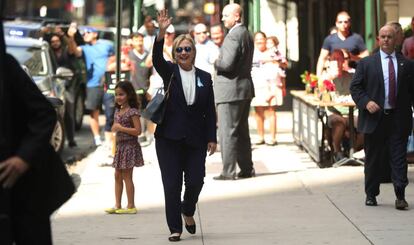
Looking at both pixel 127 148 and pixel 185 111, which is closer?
pixel 185 111

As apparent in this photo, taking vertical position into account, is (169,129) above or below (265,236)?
above

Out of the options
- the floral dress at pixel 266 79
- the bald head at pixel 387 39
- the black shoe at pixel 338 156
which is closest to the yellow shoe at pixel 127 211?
the bald head at pixel 387 39

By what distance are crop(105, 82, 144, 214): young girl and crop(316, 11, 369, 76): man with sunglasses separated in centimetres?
529

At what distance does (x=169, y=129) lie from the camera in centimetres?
866

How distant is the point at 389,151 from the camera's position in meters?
10.1

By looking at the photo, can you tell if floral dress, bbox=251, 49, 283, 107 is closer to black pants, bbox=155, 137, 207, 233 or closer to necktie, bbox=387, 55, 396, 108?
necktie, bbox=387, 55, 396, 108

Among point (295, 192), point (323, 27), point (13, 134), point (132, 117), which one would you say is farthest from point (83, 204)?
point (323, 27)

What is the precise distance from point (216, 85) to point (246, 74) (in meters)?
0.36

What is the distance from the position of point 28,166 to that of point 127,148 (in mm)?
5145

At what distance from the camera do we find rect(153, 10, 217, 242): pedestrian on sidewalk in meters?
8.67

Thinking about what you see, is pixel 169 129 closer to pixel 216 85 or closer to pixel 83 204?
pixel 83 204

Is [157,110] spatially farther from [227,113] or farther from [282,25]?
[282,25]

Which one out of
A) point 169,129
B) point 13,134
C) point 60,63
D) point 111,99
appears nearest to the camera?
point 13,134

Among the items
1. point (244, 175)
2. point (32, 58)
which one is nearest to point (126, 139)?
point (244, 175)
